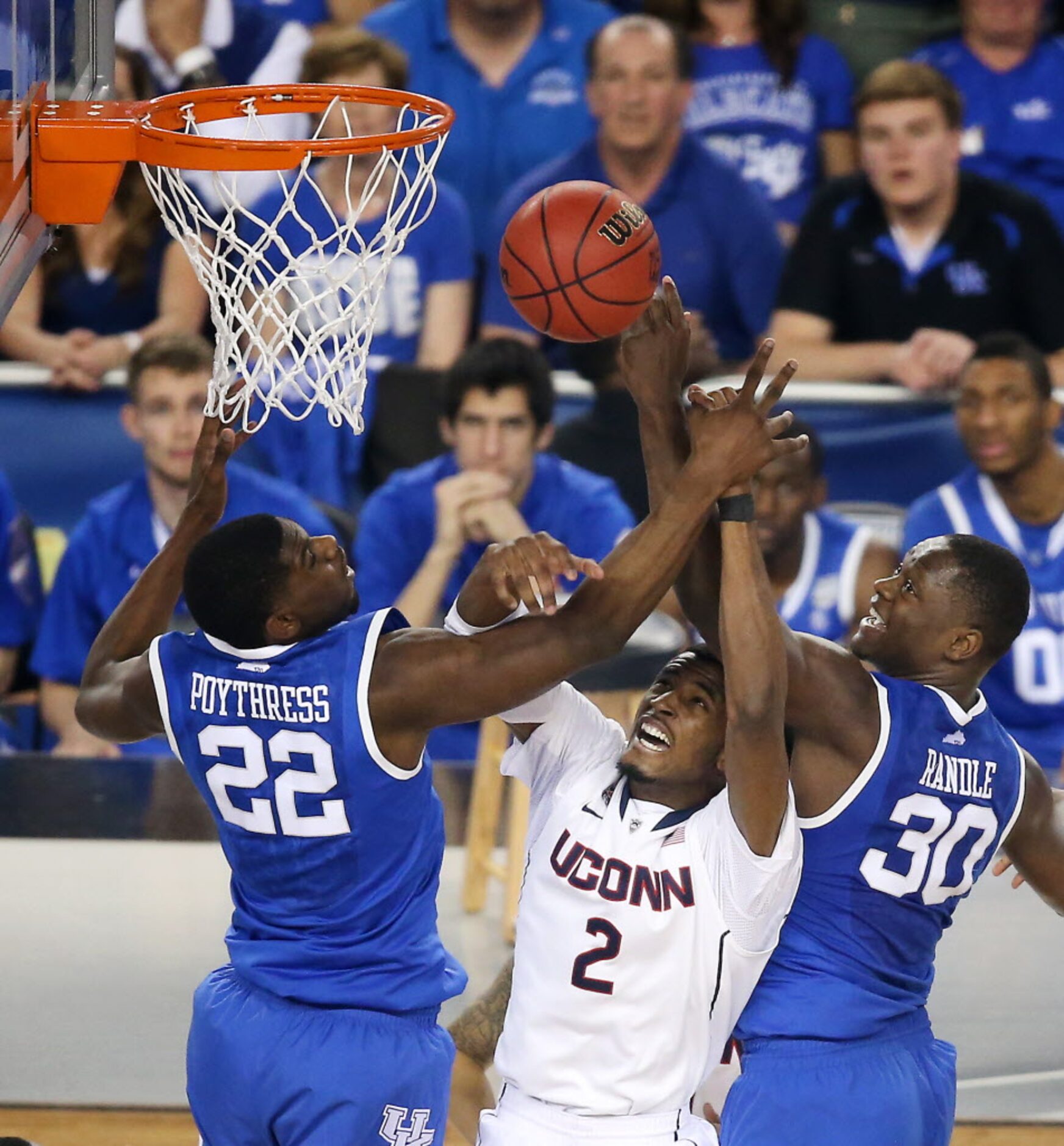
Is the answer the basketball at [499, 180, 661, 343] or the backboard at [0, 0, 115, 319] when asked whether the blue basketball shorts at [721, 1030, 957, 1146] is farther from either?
the backboard at [0, 0, 115, 319]

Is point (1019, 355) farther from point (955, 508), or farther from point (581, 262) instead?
point (581, 262)

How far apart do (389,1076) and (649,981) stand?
533mm

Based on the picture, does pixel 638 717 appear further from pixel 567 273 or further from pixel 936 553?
pixel 567 273

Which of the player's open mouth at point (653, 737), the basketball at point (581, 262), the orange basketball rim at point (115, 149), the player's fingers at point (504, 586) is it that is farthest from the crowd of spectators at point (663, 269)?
the player's fingers at point (504, 586)

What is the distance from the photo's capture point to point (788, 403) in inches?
285

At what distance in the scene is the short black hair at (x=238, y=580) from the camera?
3.32 metres

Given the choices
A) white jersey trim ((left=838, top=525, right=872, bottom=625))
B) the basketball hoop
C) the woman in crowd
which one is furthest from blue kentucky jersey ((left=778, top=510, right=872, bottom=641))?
the basketball hoop

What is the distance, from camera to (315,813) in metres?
3.35

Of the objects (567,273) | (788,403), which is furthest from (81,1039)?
(788,403)

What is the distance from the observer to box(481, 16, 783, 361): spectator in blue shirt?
734 cm

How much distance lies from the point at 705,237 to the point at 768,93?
0.88m

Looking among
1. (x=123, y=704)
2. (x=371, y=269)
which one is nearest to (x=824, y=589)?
(x=371, y=269)

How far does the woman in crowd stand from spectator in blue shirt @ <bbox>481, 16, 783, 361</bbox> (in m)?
1.31

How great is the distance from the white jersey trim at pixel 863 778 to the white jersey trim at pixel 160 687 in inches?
47.4
